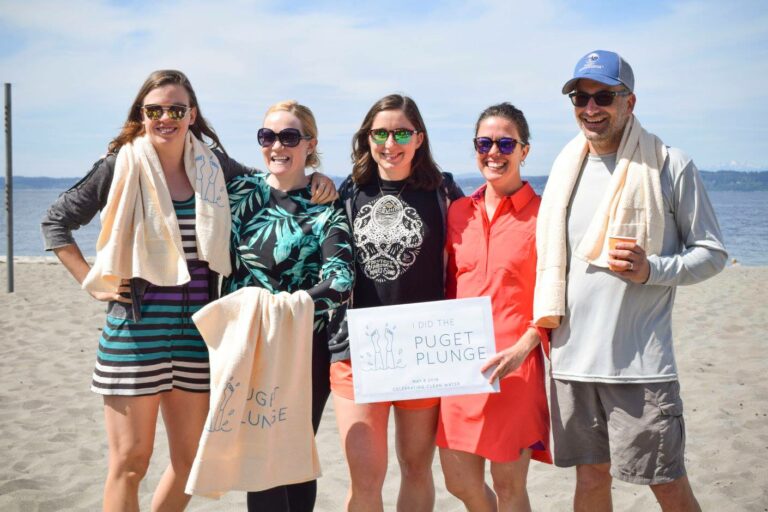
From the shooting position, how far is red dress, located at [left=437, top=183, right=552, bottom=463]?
339cm

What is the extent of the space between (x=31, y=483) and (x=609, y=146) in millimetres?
4714

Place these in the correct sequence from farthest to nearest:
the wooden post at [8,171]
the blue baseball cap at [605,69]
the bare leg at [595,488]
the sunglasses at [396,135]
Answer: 1. the wooden post at [8,171]
2. the sunglasses at [396,135]
3. the bare leg at [595,488]
4. the blue baseball cap at [605,69]

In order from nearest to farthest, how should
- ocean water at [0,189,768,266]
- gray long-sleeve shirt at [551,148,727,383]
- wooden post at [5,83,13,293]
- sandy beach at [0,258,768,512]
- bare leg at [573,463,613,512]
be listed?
1. gray long-sleeve shirt at [551,148,727,383]
2. bare leg at [573,463,613,512]
3. sandy beach at [0,258,768,512]
4. wooden post at [5,83,13,293]
5. ocean water at [0,189,768,266]

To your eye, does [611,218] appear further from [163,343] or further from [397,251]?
[163,343]

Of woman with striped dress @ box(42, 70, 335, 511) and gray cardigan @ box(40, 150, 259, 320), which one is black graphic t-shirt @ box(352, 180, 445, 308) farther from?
gray cardigan @ box(40, 150, 259, 320)

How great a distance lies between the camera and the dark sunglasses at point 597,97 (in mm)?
3330

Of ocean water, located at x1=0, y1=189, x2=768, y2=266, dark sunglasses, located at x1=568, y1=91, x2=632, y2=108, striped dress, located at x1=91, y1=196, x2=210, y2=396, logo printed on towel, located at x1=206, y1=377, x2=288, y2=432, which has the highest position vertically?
dark sunglasses, located at x1=568, y1=91, x2=632, y2=108

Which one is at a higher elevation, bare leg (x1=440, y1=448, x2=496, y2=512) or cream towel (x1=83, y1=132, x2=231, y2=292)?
cream towel (x1=83, y1=132, x2=231, y2=292)

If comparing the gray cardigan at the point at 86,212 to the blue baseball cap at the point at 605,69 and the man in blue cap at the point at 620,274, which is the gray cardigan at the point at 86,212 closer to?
the man in blue cap at the point at 620,274

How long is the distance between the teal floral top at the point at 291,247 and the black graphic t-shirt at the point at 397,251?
0.11m

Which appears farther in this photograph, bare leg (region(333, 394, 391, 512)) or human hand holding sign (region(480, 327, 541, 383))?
bare leg (region(333, 394, 391, 512))

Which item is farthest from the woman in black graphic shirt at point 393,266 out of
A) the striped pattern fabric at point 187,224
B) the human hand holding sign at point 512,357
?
the striped pattern fabric at point 187,224

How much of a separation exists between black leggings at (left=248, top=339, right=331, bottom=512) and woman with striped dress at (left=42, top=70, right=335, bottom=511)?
47cm

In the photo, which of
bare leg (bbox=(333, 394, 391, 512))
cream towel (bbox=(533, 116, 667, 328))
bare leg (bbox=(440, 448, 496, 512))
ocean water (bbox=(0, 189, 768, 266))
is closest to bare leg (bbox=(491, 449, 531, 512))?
bare leg (bbox=(440, 448, 496, 512))
